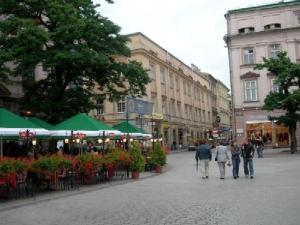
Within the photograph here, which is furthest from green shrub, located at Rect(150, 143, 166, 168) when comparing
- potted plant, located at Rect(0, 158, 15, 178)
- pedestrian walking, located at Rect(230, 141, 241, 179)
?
potted plant, located at Rect(0, 158, 15, 178)

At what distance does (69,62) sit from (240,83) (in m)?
34.6

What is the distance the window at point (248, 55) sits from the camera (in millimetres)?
55969

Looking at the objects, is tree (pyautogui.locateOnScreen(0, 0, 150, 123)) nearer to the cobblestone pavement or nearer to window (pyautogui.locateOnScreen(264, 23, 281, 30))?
the cobblestone pavement

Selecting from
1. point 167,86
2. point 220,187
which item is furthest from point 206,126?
point 220,187

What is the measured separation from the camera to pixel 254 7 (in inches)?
2212

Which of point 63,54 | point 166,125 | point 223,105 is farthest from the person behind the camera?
point 223,105

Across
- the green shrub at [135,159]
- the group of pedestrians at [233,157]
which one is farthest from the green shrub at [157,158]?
the group of pedestrians at [233,157]

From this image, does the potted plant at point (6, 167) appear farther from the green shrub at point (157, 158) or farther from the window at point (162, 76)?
the window at point (162, 76)

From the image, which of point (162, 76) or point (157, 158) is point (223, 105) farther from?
point (157, 158)

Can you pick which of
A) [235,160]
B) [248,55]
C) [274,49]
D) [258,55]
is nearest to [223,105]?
[248,55]

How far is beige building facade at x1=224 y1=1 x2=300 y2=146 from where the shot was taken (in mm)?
54594

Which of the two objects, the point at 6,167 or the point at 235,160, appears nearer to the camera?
the point at 6,167

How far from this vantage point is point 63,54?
77.7ft

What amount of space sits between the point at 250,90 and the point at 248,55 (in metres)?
4.33
